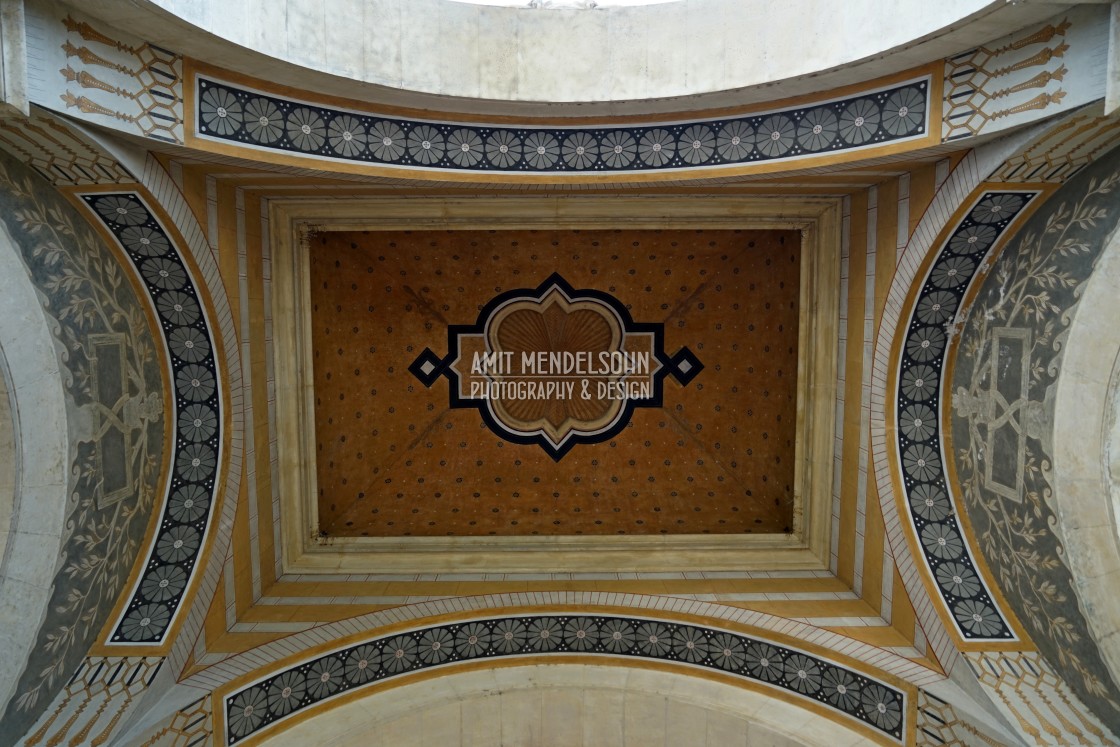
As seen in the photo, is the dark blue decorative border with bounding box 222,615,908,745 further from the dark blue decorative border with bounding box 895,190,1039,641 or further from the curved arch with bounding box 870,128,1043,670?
the dark blue decorative border with bounding box 895,190,1039,641

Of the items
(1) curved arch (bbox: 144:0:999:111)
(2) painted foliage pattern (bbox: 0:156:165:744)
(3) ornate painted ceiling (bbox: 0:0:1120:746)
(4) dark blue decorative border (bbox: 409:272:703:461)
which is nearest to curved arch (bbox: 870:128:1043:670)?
(3) ornate painted ceiling (bbox: 0:0:1120:746)

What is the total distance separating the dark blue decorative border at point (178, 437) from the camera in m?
3.48

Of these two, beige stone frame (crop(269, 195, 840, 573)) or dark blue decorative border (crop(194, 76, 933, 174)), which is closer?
dark blue decorative border (crop(194, 76, 933, 174))

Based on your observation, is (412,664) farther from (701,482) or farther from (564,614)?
(701,482)

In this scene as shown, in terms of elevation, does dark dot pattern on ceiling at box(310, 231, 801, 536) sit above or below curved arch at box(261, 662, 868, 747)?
above

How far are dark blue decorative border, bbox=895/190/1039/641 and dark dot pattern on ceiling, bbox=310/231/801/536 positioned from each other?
1.11 meters

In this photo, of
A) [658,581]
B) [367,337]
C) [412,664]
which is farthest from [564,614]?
[367,337]

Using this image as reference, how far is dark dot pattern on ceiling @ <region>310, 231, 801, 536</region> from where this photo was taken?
16.4 ft

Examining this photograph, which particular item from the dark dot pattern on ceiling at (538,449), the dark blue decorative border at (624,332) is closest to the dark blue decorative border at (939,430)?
the dark dot pattern on ceiling at (538,449)

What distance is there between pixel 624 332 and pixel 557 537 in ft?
5.97

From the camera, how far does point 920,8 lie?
9.00 ft

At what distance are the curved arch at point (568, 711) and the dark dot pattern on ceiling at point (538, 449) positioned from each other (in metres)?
1.22

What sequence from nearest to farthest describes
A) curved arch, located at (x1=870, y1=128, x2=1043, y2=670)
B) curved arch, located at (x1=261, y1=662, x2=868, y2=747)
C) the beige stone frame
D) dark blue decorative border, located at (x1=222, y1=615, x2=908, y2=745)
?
1. curved arch, located at (x1=870, y1=128, x2=1043, y2=670)
2. dark blue decorative border, located at (x1=222, y1=615, x2=908, y2=745)
3. curved arch, located at (x1=261, y1=662, x2=868, y2=747)
4. the beige stone frame

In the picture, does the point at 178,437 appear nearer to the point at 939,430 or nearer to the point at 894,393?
the point at 894,393
